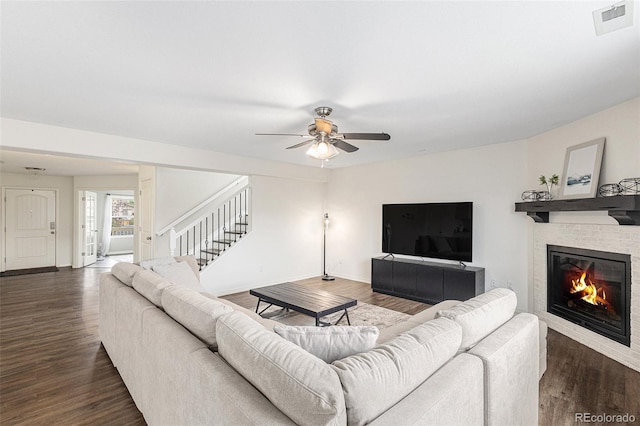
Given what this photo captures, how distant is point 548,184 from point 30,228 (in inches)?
412

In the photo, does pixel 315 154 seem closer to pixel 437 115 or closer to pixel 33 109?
pixel 437 115

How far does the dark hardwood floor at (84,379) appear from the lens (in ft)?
7.06

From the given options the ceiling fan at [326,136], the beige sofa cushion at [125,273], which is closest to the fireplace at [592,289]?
the ceiling fan at [326,136]

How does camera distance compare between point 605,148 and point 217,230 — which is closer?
point 605,148

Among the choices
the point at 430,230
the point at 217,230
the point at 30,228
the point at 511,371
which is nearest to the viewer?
the point at 511,371

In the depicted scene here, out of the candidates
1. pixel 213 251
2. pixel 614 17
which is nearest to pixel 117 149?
pixel 213 251

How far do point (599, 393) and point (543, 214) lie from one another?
2.11 metres

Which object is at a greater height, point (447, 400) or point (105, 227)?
point (105, 227)

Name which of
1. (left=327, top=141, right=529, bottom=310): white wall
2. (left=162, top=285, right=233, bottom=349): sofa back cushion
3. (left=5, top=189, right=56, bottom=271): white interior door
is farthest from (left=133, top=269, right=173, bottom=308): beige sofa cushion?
(left=5, top=189, right=56, bottom=271): white interior door

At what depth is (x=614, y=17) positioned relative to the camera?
1.67 meters

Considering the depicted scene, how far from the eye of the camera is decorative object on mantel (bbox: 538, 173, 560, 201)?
3670mm

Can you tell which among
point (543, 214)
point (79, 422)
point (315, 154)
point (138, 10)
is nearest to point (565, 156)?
point (543, 214)

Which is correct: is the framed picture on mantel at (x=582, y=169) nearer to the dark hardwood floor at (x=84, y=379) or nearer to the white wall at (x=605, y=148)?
the white wall at (x=605, y=148)

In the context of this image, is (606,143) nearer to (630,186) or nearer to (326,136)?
(630,186)
